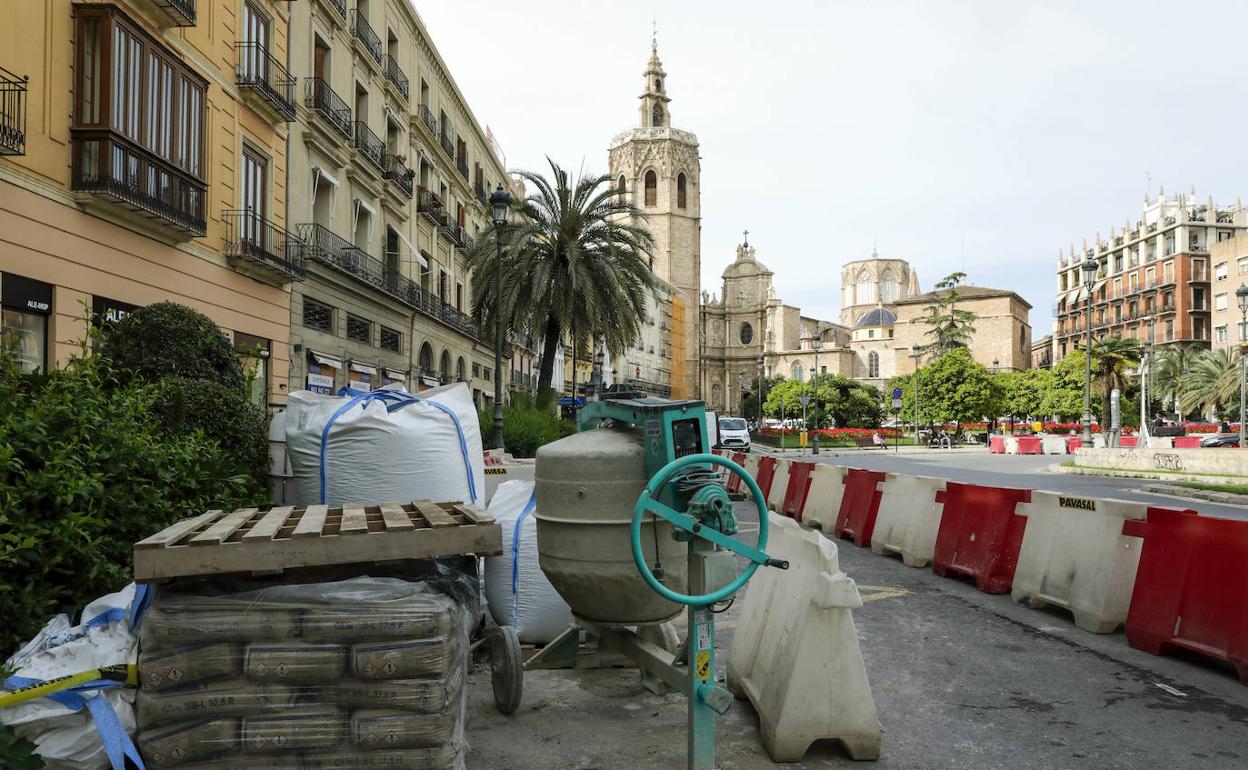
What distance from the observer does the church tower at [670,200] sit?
99750mm

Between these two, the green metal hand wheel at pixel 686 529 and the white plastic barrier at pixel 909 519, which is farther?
the white plastic barrier at pixel 909 519

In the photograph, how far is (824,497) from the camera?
11641 millimetres

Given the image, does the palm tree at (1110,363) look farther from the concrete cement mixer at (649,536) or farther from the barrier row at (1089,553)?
the concrete cement mixer at (649,536)

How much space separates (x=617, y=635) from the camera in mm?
4258

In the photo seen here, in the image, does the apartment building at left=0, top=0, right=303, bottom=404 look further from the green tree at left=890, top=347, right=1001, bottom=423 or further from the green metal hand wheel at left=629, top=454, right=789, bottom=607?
the green tree at left=890, top=347, right=1001, bottom=423

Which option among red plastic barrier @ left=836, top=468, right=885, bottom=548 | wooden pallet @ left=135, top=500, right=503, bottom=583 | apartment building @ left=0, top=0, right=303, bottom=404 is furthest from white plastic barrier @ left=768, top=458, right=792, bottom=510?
wooden pallet @ left=135, top=500, right=503, bottom=583

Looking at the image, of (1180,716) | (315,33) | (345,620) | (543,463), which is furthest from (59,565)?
(315,33)

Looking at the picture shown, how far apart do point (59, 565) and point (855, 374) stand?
127 metres

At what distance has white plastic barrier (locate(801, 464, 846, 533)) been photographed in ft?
36.8

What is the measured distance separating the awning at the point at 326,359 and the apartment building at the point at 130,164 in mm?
2849

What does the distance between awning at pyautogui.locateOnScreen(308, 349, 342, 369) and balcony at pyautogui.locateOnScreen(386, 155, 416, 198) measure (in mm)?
6670

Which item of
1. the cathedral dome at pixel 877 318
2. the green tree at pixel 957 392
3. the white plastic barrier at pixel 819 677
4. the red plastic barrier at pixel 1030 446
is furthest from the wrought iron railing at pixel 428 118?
the cathedral dome at pixel 877 318

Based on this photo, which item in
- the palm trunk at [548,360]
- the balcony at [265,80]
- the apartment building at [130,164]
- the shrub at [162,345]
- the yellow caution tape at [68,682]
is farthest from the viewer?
the palm trunk at [548,360]

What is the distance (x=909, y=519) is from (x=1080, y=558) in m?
2.79
